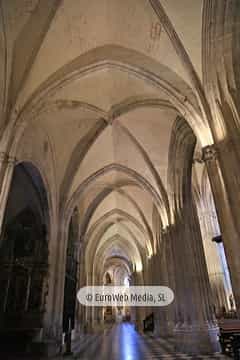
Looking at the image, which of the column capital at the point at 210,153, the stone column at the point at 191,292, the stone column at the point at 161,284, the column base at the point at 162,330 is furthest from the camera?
the column base at the point at 162,330

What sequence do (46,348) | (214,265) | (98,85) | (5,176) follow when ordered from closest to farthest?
(5,176) → (46,348) → (98,85) → (214,265)

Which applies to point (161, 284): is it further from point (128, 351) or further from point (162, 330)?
point (128, 351)

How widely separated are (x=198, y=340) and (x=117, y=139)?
8.04 meters

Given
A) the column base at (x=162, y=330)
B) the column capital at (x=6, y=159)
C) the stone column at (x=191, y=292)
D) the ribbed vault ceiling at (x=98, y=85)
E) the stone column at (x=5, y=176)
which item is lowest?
the column base at (x=162, y=330)

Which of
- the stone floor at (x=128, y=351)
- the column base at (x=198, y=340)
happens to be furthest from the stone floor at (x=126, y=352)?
the column base at (x=198, y=340)

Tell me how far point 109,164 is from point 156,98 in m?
4.77

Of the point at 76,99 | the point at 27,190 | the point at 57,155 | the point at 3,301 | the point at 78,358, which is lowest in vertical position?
the point at 78,358

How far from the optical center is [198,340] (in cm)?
734

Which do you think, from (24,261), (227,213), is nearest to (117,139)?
(24,261)

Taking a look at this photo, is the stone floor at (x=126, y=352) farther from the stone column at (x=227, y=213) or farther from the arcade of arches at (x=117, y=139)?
the stone column at (x=227, y=213)

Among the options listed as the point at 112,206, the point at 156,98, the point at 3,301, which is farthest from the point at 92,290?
the point at 156,98

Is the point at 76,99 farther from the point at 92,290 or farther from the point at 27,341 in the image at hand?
the point at 92,290

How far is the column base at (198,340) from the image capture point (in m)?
7.08

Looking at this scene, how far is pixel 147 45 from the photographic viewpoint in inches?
281
